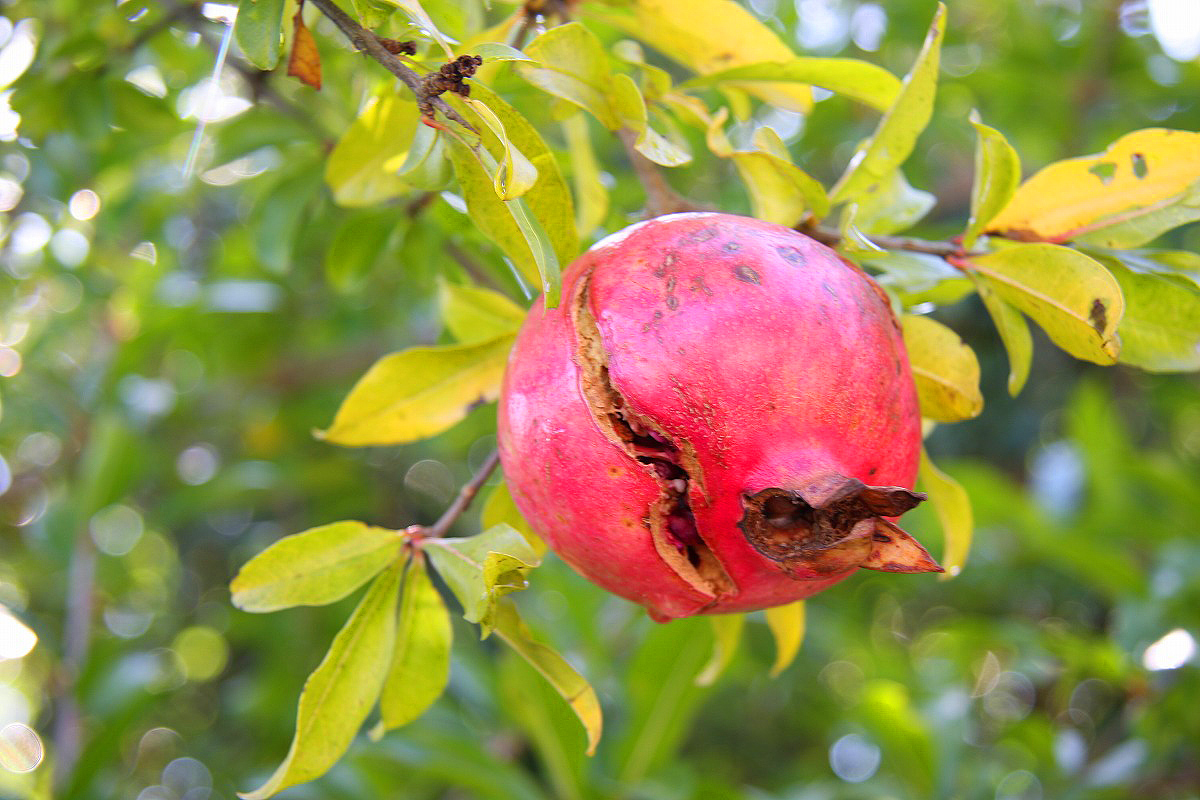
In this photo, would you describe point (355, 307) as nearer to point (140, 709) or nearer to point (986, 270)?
point (140, 709)

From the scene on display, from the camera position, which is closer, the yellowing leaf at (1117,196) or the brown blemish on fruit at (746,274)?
the brown blemish on fruit at (746,274)

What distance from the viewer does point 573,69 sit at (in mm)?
877

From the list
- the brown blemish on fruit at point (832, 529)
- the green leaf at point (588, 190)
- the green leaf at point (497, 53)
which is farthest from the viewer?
the green leaf at point (588, 190)

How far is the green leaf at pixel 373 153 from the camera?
3.35ft

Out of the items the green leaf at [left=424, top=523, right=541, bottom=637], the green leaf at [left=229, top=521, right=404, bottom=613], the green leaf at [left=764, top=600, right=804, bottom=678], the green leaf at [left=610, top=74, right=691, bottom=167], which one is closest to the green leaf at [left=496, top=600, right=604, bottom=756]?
the green leaf at [left=424, top=523, right=541, bottom=637]

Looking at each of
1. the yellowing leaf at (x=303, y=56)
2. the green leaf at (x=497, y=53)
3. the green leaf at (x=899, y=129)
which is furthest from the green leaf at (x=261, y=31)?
the green leaf at (x=899, y=129)

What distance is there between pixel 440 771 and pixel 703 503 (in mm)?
1087

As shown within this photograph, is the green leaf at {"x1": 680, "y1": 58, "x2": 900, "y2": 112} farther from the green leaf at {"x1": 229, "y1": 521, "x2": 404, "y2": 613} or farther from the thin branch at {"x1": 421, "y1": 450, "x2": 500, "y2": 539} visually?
the green leaf at {"x1": 229, "y1": 521, "x2": 404, "y2": 613}

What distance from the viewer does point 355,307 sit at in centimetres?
231

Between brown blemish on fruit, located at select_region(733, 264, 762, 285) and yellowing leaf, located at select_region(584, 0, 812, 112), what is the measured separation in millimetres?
408

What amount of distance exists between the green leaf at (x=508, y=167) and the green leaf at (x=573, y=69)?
0.43 feet

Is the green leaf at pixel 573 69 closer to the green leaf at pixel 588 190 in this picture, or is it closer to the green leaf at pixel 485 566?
the green leaf at pixel 588 190

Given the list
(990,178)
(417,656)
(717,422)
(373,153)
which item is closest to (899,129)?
(990,178)

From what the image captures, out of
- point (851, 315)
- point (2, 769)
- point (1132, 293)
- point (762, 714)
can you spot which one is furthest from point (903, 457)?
point (762, 714)
